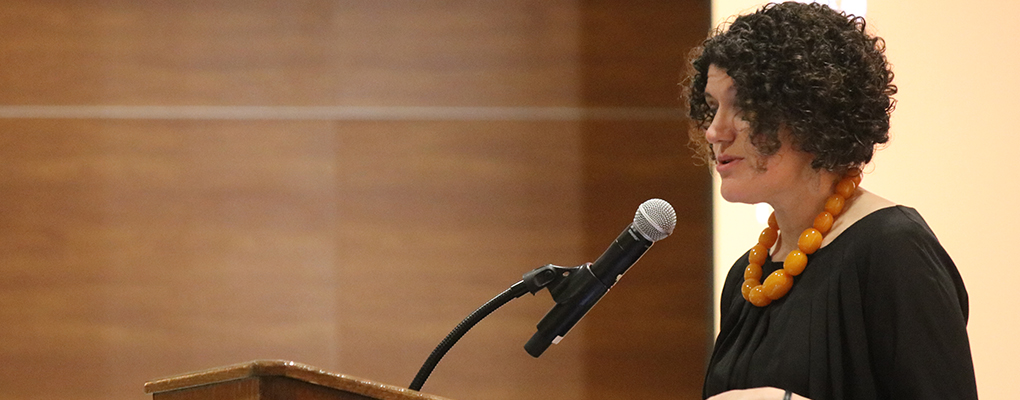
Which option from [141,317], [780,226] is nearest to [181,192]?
[141,317]

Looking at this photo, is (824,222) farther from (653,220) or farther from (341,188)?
(341,188)

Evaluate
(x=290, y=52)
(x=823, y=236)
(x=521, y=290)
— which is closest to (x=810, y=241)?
(x=823, y=236)

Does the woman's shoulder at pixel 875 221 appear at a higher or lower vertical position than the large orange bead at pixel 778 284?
Result: higher

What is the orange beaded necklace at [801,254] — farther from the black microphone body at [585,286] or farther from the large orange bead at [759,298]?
the black microphone body at [585,286]

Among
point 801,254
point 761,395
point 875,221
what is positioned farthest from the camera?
point 801,254

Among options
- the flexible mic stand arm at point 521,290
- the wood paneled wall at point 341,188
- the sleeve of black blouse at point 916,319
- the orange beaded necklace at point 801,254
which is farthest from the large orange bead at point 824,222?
the wood paneled wall at point 341,188

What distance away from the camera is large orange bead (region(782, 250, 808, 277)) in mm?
1297

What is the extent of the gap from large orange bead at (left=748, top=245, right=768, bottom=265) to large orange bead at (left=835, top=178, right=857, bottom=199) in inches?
7.2

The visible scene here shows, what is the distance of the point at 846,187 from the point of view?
4.24 feet

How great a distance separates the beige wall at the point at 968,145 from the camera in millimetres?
1772

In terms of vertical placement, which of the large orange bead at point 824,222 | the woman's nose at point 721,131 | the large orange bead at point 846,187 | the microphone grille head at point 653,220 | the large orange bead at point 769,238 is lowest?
the large orange bead at point 769,238

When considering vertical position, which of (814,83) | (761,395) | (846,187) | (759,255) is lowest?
(761,395)

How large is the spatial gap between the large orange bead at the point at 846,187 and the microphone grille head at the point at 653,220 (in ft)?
1.08

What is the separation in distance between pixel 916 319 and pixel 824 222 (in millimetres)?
214
